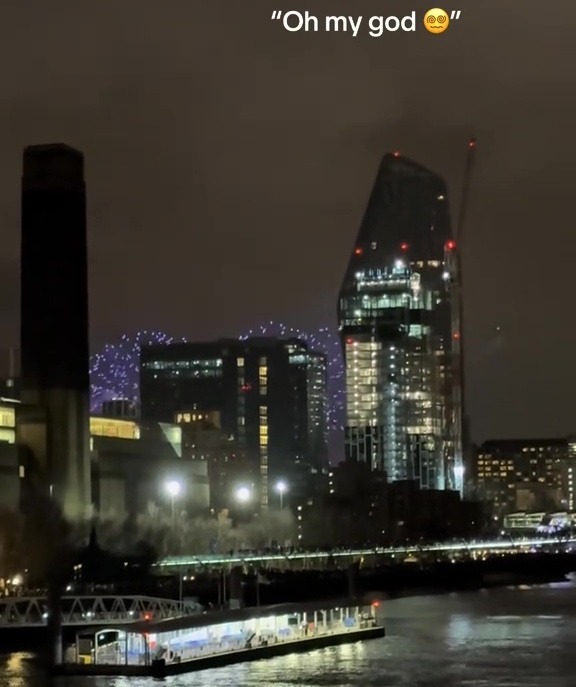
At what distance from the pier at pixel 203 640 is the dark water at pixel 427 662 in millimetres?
663

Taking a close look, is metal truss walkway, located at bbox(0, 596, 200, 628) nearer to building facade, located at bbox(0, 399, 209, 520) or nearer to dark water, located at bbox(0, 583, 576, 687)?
dark water, located at bbox(0, 583, 576, 687)

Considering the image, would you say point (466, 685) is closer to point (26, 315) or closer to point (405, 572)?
point (26, 315)

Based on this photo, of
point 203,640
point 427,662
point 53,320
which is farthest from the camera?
point 53,320

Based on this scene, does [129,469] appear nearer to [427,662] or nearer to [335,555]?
[335,555]

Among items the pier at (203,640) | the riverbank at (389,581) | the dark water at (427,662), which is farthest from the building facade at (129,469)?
the pier at (203,640)

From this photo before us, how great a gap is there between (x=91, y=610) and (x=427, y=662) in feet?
54.7

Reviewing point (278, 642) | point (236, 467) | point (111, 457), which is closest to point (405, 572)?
point (111, 457)

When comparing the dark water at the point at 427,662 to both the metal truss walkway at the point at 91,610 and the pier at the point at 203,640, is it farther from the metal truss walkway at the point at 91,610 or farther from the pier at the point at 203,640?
the metal truss walkway at the point at 91,610

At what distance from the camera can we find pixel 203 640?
159 feet

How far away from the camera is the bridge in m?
87.5

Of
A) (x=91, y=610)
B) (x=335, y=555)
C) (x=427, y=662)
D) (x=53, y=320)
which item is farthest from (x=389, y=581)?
(x=427, y=662)

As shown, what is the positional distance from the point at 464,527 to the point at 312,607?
452ft

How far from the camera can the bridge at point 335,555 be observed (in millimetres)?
87500

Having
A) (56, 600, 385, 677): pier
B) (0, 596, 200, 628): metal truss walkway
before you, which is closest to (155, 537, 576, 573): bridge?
(0, 596, 200, 628): metal truss walkway
